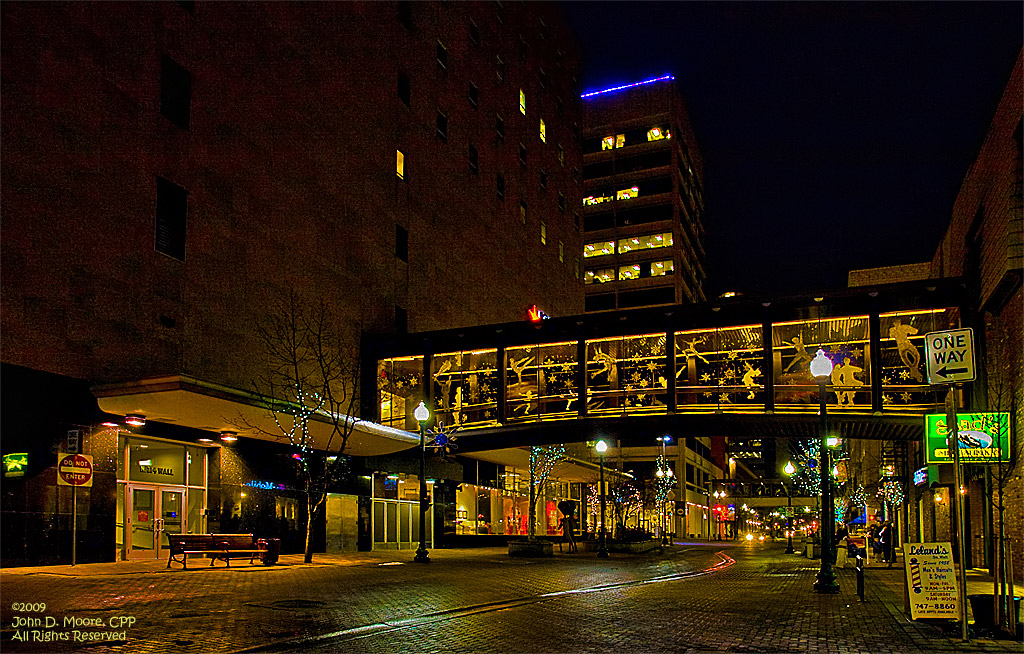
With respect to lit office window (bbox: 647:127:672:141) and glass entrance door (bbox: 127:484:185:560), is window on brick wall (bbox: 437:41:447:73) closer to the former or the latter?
glass entrance door (bbox: 127:484:185:560)

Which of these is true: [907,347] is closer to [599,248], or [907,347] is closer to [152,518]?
[152,518]

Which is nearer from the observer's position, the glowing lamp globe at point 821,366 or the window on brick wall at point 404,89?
the glowing lamp globe at point 821,366

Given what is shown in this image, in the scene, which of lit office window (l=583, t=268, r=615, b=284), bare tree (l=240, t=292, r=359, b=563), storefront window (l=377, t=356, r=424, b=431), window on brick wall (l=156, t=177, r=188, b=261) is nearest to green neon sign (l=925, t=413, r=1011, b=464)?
bare tree (l=240, t=292, r=359, b=563)

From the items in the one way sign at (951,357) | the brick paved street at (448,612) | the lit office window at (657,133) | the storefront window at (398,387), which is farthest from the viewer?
the lit office window at (657,133)

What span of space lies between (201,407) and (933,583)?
60.5 feet

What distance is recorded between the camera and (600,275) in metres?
112

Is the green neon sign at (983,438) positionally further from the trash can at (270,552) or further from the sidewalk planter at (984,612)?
the trash can at (270,552)

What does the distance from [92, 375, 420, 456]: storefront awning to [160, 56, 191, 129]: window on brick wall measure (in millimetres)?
8631

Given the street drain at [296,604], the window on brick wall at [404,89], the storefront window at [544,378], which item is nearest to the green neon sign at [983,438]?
the street drain at [296,604]

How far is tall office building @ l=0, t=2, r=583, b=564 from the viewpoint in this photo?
2295 cm

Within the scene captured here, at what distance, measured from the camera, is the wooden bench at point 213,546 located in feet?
74.4

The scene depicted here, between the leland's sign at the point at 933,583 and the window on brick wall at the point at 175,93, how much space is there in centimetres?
2304

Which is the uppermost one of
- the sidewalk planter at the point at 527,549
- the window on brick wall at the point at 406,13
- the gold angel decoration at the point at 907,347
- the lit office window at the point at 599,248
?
the lit office window at the point at 599,248

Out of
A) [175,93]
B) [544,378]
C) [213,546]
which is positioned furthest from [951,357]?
[544,378]
